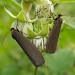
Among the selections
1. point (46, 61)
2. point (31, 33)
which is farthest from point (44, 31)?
point (46, 61)

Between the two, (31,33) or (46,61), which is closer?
(31,33)

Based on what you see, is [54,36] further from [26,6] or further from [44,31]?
[26,6]

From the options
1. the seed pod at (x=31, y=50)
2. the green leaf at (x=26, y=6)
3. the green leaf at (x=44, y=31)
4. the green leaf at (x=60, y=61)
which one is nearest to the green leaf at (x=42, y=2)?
the green leaf at (x=26, y=6)

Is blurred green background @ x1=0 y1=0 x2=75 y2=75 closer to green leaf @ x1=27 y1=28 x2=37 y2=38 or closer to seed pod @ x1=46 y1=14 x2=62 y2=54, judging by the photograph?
seed pod @ x1=46 y1=14 x2=62 y2=54

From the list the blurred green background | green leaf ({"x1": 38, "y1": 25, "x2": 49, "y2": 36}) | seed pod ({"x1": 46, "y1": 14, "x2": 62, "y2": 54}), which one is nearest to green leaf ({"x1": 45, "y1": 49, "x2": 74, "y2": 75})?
the blurred green background

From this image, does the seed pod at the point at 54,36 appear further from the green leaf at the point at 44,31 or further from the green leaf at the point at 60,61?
the green leaf at the point at 60,61

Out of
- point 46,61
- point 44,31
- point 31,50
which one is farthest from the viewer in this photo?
point 46,61

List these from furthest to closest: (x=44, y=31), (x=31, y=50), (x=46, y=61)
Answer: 1. (x=46, y=61)
2. (x=31, y=50)
3. (x=44, y=31)
